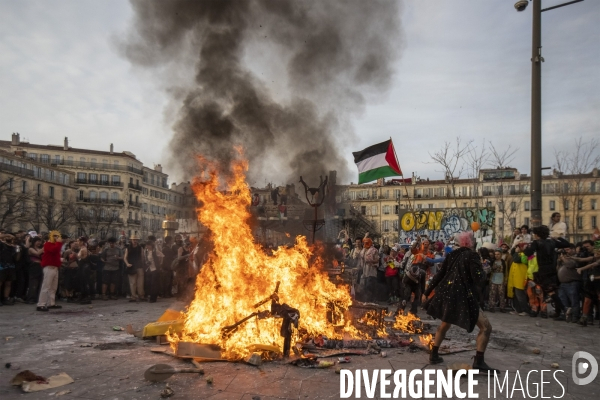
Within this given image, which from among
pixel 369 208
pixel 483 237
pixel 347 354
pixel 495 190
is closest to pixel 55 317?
pixel 347 354

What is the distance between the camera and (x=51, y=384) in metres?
5.01

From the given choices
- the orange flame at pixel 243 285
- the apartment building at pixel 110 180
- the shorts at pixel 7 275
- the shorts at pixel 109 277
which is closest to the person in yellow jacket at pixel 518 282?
the orange flame at pixel 243 285

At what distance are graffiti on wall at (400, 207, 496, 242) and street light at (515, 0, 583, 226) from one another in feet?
37.4

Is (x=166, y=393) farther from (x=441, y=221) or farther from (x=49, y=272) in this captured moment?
(x=441, y=221)

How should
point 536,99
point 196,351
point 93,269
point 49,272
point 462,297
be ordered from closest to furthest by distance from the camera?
point 462,297
point 196,351
point 536,99
point 49,272
point 93,269

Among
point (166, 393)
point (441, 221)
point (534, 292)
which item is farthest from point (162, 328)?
point (441, 221)

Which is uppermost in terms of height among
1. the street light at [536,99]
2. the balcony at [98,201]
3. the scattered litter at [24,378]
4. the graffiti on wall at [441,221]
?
the balcony at [98,201]

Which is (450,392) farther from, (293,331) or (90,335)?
(90,335)

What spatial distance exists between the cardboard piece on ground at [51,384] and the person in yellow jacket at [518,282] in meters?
10.1

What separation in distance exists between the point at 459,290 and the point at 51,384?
5.03 meters

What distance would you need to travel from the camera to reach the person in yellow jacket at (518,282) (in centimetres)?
1104

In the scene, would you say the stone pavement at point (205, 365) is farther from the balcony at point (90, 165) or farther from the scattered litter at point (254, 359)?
the balcony at point (90, 165)

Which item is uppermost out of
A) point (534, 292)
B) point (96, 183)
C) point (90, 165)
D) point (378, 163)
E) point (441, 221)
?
point (90, 165)

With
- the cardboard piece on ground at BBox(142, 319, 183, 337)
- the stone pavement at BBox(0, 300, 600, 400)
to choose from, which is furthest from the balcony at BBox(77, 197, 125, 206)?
the cardboard piece on ground at BBox(142, 319, 183, 337)
